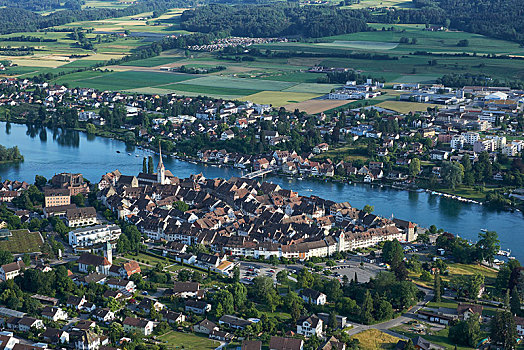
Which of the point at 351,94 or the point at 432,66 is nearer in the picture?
the point at 351,94

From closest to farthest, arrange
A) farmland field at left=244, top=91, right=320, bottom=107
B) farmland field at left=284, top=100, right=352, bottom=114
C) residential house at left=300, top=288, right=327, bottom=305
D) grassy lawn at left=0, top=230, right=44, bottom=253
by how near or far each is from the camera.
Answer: residential house at left=300, top=288, right=327, bottom=305
grassy lawn at left=0, top=230, right=44, bottom=253
farmland field at left=284, top=100, right=352, bottom=114
farmland field at left=244, top=91, right=320, bottom=107

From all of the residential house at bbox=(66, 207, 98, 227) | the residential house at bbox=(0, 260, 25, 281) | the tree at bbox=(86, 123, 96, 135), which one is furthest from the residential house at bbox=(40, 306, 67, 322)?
the tree at bbox=(86, 123, 96, 135)

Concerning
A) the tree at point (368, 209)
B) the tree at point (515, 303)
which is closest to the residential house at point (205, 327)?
the tree at point (515, 303)

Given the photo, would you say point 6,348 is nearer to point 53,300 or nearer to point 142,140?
point 53,300

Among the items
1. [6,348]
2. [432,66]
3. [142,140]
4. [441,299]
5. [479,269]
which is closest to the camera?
[6,348]

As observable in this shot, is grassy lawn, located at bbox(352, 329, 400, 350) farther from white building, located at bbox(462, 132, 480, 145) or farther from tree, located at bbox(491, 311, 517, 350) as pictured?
white building, located at bbox(462, 132, 480, 145)

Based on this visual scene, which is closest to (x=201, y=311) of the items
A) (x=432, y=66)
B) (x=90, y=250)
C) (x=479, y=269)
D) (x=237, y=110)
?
(x=90, y=250)

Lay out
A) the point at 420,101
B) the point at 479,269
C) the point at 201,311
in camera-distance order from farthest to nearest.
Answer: the point at 420,101 → the point at 479,269 → the point at 201,311
